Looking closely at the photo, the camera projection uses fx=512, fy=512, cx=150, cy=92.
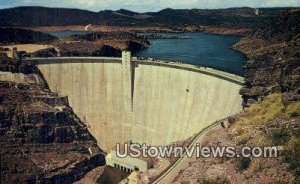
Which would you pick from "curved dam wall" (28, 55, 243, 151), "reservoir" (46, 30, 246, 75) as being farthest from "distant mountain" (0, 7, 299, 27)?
"curved dam wall" (28, 55, 243, 151)

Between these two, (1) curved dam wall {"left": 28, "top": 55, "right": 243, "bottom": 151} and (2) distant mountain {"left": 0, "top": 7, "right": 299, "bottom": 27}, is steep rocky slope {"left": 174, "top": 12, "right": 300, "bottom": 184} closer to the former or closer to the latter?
(1) curved dam wall {"left": 28, "top": 55, "right": 243, "bottom": 151}

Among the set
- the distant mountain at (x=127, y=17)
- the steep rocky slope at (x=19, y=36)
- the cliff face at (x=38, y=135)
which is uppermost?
the distant mountain at (x=127, y=17)

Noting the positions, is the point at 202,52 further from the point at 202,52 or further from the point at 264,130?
the point at 264,130

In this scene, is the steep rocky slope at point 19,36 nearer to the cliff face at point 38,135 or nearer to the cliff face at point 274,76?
the cliff face at point 38,135

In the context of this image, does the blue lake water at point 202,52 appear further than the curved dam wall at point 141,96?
Yes

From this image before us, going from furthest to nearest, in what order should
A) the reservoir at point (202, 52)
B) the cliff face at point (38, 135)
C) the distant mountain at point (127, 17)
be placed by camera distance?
the distant mountain at point (127, 17)
the reservoir at point (202, 52)
the cliff face at point (38, 135)

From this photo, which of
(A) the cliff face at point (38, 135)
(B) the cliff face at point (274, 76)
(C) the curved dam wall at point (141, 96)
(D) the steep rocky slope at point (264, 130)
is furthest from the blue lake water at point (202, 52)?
(D) the steep rocky slope at point (264, 130)

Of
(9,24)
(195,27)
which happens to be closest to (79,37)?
(9,24)
